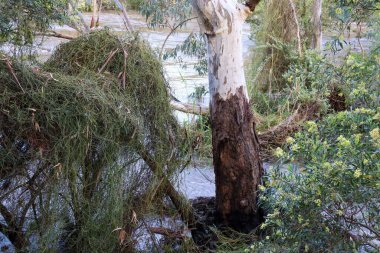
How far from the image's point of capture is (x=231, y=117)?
165 inches

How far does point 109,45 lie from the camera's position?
371 cm

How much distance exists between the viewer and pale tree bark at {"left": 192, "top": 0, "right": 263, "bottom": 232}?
4.11m

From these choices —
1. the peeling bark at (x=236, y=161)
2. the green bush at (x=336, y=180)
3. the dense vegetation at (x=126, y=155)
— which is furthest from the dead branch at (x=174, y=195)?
the green bush at (x=336, y=180)

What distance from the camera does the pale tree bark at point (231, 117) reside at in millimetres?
4105

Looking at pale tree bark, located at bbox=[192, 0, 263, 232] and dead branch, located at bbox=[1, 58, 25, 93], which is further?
pale tree bark, located at bbox=[192, 0, 263, 232]

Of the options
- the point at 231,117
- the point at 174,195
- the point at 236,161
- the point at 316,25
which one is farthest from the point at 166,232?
the point at 316,25

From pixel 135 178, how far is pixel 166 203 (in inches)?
18.2

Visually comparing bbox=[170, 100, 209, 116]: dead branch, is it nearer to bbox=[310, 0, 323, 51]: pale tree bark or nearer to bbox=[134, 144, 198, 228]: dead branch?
bbox=[310, 0, 323, 51]: pale tree bark

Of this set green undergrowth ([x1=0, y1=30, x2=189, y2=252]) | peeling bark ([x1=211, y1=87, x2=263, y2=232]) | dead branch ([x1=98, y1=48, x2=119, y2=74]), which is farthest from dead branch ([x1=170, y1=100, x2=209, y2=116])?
dead branch ([x1=98, y1=48, x2=119, y2=74])

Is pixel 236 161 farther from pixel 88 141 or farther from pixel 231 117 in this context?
pixel 88 141

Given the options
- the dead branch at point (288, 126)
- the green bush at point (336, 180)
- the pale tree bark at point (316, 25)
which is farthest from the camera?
the pale tree bark at point (316, 25)

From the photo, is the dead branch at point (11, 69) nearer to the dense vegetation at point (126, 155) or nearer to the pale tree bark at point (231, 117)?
the dense vegetation at point (126, 155)

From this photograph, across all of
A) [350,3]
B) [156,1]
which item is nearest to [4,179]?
[350,3]

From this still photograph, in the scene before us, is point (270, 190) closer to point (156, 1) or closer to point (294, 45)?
point (156, 1)
